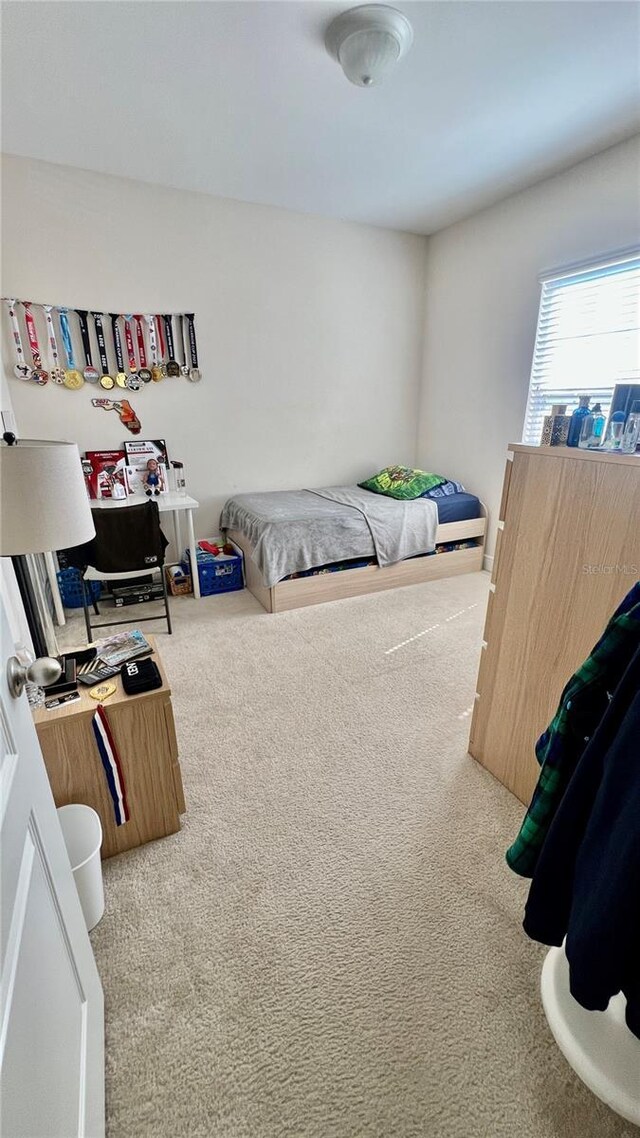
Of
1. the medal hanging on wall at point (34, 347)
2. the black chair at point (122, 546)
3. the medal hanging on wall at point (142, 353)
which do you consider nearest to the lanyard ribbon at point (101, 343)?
the medal hanging on wall at point (142, 353)

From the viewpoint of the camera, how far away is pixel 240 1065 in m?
1.00

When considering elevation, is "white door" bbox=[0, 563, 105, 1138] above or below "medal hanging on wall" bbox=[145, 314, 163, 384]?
below

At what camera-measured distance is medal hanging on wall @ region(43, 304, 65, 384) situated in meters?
2.90

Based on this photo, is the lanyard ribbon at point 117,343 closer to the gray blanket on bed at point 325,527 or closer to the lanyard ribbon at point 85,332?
the lanyard ribbon at point 85,332

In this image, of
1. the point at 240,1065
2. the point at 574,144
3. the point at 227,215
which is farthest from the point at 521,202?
the point at 240,1065

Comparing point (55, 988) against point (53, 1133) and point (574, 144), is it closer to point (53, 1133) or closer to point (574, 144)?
point (53, 1133)

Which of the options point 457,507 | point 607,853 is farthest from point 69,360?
point 607,853

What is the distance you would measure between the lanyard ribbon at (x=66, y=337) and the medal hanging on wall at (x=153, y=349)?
0.49 meters

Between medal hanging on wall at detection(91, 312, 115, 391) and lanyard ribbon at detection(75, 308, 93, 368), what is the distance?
0.05 metres

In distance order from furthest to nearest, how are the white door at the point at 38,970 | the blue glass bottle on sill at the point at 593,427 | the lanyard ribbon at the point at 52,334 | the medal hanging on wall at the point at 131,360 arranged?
the medal hanging on wall at the point at 131,360 → the lanyard ribbon at the point at 52,334 → the blue glass bottle on sill at the point at 593,427 → the white door at the point at 38,970

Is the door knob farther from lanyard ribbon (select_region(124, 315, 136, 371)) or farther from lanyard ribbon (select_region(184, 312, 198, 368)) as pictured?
lanyard ribbon (select_region(184, 312, 198, 368))

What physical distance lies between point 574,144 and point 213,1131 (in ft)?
13.2

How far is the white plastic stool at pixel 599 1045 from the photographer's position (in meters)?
0.88

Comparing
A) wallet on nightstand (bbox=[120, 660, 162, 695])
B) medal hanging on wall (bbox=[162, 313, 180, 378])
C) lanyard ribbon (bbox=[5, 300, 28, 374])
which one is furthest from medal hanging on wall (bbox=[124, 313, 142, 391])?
wallet on nightstand (bbox=[120, 660, 162, 695])
